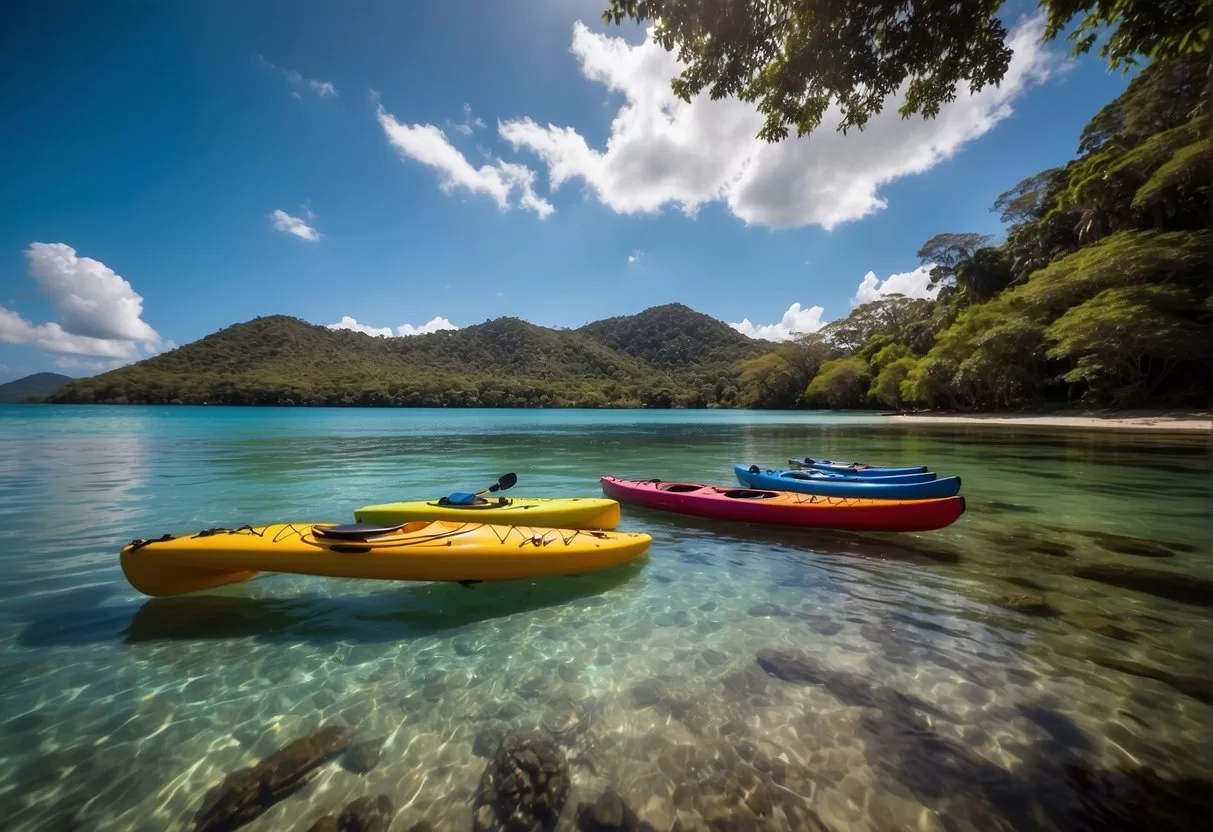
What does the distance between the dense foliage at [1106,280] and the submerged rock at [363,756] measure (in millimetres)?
25779

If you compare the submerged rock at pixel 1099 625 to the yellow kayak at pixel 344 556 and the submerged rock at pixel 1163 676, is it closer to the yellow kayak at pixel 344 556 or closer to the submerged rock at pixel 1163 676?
the submerged rock at pixel 1163 676

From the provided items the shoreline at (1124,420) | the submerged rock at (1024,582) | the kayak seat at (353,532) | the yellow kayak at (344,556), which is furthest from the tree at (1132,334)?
the kayak seat at (353,532)

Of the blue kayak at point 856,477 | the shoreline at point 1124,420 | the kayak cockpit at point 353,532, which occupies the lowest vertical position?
the shoreline at point 1124,420

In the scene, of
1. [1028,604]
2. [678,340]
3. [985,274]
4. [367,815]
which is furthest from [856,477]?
[678,340]

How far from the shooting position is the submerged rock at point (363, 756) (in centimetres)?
309

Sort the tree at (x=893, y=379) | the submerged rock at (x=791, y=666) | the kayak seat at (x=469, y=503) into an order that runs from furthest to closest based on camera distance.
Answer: the tree at (x=893, y=379) < the kayak seat at (x=469, y=503) < the submerged rock at (x=791, y=666)

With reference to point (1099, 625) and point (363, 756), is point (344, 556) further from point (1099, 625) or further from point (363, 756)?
point (1099, 625)

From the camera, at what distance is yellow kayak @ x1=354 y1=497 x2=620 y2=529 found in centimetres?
729

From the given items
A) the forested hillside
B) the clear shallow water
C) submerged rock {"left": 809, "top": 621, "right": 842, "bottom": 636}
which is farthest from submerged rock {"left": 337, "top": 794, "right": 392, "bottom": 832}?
the forested hillside

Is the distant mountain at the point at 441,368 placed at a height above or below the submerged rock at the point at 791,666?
above

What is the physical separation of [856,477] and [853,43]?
789 cm

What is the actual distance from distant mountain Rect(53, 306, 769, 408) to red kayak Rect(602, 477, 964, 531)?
317ft

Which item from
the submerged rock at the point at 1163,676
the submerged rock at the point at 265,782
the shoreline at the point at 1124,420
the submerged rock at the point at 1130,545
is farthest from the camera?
the shoreline at the point at 1124,420

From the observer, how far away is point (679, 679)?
156 inches
